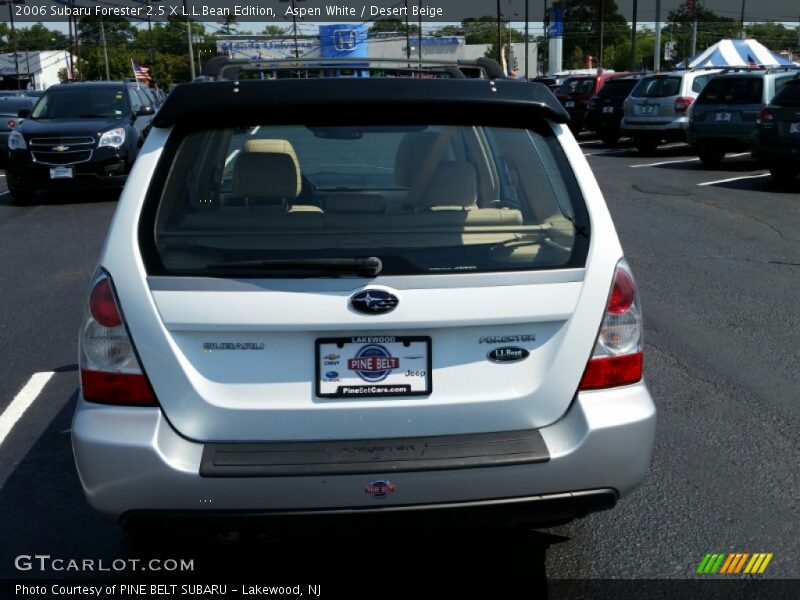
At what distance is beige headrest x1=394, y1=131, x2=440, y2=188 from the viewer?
3665mm

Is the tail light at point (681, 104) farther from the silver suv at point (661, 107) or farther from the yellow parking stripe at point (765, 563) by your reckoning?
the yellow parking stripe at point (765, 563)

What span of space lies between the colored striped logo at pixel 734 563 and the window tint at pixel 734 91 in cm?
1607

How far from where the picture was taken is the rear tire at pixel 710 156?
19109 millimetres

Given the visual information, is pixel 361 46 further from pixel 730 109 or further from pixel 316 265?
pixel 316 265

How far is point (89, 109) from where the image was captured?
16.0 metres

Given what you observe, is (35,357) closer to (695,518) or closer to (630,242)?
(695,518)

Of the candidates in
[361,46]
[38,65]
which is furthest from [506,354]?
[38,65]

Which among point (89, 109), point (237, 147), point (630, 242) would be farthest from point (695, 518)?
point (89, 109)

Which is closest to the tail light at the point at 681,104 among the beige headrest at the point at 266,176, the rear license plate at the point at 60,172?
the rear license plate at the point at 60,172

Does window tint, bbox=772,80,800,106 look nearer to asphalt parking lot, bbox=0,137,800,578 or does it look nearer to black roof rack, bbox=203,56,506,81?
asphalt parking lot, bbox=0,137,800,578

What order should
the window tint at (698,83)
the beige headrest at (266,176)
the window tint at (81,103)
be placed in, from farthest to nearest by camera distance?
1. the window tint at (698,83)
2. the window tint at (81,103)
3. the beige headrest at (266,176)

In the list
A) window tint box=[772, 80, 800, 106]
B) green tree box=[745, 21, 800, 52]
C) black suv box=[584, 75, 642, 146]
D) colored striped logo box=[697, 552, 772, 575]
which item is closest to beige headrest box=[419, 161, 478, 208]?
colored striped logo box=[697, 552, 772, 575]

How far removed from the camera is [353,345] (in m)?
3.08

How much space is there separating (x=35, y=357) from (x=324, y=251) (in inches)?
164
